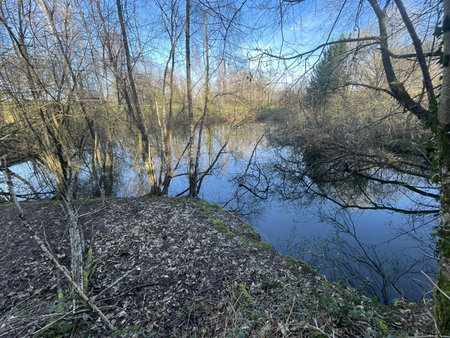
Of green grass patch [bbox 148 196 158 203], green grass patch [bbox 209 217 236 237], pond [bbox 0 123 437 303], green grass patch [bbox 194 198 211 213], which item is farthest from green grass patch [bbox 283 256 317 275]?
green grass patch [bbox 148 196 158 203]

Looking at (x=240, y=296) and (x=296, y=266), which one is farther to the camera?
(x=296, y=266)

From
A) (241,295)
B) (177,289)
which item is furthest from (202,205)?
(241,295)

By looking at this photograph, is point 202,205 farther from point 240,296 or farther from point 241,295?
point 240,296

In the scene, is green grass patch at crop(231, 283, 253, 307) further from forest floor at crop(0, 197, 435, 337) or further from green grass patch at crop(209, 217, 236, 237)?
green grass patch at crop(209, 217, 236, 237)

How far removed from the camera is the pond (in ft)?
13.2

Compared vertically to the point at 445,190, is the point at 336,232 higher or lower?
lower

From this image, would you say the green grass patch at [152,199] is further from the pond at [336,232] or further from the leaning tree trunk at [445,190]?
the leaning tree trunk at [445,190]

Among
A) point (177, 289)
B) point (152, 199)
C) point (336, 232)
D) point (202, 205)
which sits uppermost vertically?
point (177, 289)

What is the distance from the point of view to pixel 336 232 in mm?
5785

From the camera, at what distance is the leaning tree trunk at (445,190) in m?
1.37

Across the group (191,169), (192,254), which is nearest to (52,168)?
(191,169)

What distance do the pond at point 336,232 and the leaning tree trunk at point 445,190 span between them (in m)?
0.16

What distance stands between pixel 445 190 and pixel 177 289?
3.26m

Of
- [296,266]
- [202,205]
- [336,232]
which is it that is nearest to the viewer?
[296,266]
